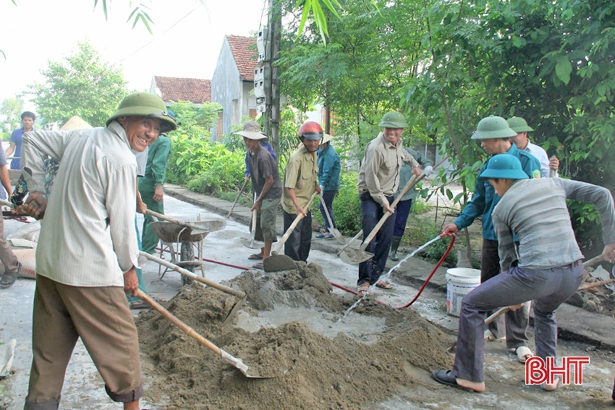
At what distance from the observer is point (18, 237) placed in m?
6.99

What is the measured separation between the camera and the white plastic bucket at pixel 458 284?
199 inches

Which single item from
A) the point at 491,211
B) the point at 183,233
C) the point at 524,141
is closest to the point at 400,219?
the point at 524,141

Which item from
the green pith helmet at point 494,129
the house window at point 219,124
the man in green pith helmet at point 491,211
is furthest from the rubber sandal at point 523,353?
the house window at point 219,124

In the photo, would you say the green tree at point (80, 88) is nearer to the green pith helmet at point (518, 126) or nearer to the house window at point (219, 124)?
the house window at point (219, 124)

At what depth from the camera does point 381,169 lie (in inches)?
235

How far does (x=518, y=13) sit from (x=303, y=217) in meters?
3.36

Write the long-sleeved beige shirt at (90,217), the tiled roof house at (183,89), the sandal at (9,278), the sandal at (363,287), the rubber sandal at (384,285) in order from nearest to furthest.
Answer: the long-sleeved beige shirt at (90,217) < the sandal at (9,278) < the sandal at (363,287) < the rubber sandal at (384,285) < the tiled roof house at (183,89)

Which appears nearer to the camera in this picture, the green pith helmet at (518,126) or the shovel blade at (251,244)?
the green pith helmet at (518,126)

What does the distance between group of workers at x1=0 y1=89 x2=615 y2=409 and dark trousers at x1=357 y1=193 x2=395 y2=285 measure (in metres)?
1.47

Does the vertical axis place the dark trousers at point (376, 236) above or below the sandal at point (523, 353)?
above

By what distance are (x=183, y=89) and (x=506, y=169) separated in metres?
37.1

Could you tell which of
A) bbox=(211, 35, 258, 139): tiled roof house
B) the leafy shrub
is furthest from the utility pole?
bbox=(211, 35, 258, 139): tiled roof house

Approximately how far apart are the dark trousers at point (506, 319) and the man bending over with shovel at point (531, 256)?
0.62 meters

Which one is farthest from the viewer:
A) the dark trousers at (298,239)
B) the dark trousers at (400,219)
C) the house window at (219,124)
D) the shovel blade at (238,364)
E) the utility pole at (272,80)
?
the house window at (219,124)
